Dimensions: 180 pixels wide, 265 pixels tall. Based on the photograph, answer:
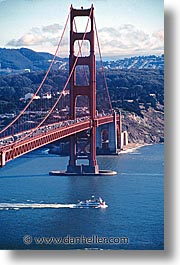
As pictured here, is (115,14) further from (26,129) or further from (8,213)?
(8,213)

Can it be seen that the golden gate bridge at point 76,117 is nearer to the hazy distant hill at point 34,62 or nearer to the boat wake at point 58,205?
the hazy distant hill at point 34,62

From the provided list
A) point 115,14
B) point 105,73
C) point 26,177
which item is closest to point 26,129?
point 26,177

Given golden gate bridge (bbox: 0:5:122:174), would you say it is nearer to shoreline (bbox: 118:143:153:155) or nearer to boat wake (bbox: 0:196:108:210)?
shoreline (bbox: 118:143:153:155)

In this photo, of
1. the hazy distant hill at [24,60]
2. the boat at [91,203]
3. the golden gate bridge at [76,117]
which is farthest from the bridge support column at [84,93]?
the boat at [91,203]

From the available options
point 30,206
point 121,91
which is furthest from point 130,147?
point 30,206

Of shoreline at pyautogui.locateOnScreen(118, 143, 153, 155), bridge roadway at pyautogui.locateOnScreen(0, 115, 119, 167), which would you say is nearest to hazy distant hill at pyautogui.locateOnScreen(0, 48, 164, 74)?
bridge roadway at pyautogui.locateOnScreen(0, 115, 119, 167)

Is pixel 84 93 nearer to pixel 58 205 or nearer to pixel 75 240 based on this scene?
pixel 58 205
